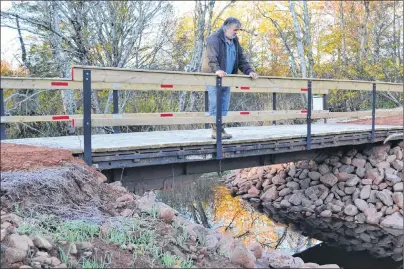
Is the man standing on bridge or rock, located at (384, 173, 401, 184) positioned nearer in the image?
the man standing on bridge

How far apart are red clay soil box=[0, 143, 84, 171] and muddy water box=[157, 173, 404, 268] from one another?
161 inches

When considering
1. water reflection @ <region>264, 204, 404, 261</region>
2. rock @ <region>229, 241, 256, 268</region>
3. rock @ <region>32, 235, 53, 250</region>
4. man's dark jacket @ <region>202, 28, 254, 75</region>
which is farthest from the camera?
water reflection @ <region>264, 204, 404, 261</region>

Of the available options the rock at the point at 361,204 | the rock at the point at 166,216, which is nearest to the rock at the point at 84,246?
the rock at the point at 166,216

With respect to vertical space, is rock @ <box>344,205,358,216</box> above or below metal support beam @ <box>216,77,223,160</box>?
below

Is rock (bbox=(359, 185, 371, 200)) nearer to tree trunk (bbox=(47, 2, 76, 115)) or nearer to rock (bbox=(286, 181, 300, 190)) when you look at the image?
rock (bbox=(286, 181, 300, 190))

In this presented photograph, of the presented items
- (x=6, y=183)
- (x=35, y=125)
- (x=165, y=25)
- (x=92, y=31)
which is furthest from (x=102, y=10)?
(x=6, y=183)

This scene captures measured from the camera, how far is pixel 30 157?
4645mm

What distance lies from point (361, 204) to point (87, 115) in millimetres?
6667

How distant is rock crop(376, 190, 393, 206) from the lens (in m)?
9.32

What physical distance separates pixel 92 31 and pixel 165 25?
6.42ft

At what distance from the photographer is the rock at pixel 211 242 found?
4074mm

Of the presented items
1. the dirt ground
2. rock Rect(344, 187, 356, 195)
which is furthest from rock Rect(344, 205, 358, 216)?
the dirt ground

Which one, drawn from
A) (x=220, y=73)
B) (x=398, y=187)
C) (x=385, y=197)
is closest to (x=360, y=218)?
(x=385, y=197)

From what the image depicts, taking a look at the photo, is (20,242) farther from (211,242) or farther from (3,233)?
(211,242)
